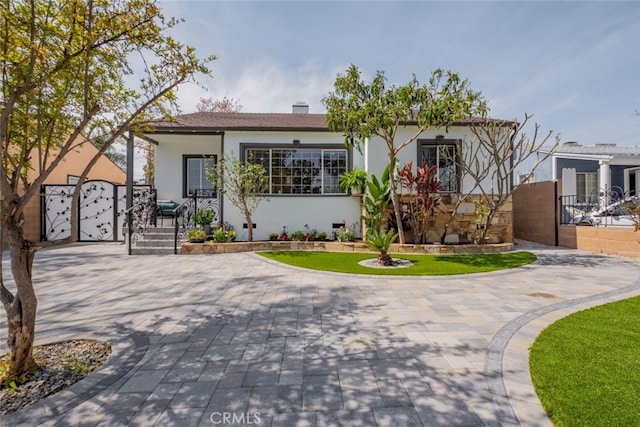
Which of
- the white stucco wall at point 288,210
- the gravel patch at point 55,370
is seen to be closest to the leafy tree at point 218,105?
the white stucco wall at point 288,210

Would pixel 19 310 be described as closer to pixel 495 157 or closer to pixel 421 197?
pixel 421 197

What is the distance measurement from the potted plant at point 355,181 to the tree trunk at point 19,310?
9.66 meters

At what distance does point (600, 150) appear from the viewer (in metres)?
18.0

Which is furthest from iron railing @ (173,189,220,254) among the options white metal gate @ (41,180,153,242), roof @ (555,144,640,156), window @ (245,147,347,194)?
roof @ (555,144,640,156)

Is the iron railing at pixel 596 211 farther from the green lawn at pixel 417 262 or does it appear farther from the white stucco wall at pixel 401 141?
the white stucco wall at pixel 401 141

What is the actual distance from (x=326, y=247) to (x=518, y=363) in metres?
8.14

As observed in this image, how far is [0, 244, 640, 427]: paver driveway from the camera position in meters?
2.46

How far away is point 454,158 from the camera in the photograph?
12.0 m

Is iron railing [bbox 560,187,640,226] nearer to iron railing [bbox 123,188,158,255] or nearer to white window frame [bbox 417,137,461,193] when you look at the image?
white window frame [bbox 417,137,461,193]

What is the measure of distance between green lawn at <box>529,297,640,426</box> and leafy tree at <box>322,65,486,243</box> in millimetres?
6267

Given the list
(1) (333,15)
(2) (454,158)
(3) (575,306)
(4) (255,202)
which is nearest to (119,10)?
(1) (333,15)

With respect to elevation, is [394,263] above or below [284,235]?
below

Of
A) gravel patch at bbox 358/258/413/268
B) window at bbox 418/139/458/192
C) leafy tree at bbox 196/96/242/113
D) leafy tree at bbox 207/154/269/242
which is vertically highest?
leafy tree at bbox 196/96/242/113

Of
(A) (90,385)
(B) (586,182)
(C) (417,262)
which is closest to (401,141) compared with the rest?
(C) (417,262)
